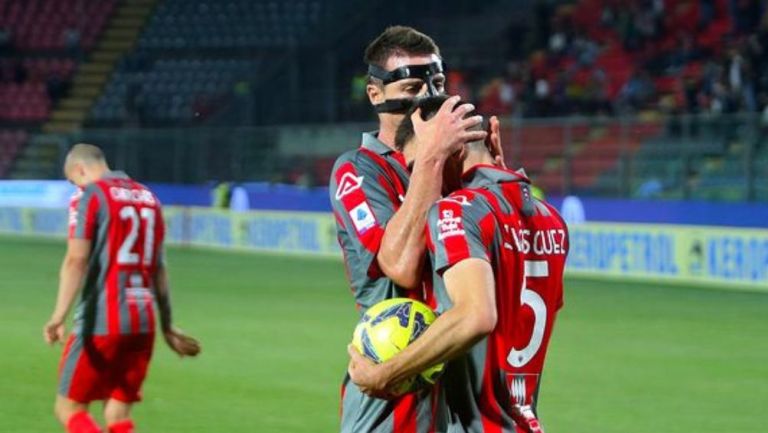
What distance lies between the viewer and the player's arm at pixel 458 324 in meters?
4.04

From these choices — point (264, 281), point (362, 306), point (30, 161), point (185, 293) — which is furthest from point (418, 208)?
point (30, 161)

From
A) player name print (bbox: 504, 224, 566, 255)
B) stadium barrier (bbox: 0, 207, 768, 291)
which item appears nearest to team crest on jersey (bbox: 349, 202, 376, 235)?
player name print (bbox: 504, 224, 566, 255)

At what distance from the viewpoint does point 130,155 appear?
31.4 metres

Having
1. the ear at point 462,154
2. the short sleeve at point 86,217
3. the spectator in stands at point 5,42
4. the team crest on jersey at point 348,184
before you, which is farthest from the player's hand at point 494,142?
the spectator in stands at point 5,42

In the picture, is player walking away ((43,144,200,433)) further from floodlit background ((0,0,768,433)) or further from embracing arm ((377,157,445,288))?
embracing arm ((377,157,445,288))

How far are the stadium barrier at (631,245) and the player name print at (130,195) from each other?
12.1 m

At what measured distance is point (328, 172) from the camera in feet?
91.7

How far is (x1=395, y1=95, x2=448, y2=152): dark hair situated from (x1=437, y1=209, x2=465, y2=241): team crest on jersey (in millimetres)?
417

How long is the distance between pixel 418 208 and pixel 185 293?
14.9 m

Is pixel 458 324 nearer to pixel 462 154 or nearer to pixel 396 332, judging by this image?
pixel 396 332

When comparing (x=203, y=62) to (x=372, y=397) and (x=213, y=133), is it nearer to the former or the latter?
(x=213, y=133)

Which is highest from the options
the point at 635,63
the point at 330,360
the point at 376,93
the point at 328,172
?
the point at 376,93

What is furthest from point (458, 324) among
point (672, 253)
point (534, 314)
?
point (672, 253)

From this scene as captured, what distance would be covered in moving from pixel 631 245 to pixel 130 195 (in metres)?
13.7
